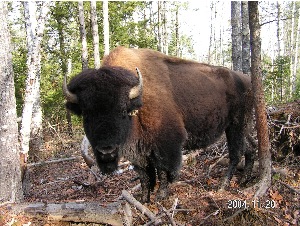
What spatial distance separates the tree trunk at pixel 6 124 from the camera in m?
5.77

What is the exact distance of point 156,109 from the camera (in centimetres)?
540

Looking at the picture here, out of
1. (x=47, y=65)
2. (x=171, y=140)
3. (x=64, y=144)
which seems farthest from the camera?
(x=47, y=65)

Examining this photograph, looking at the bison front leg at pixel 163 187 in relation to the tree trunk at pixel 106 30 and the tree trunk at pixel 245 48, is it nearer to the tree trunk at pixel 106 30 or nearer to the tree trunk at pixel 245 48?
the tree trunk at pixel 245 48

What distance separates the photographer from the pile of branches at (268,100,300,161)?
7.25 m

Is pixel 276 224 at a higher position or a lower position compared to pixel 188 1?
lower

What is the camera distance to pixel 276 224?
4.69 m

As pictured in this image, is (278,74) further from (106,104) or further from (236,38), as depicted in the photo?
(106,104)

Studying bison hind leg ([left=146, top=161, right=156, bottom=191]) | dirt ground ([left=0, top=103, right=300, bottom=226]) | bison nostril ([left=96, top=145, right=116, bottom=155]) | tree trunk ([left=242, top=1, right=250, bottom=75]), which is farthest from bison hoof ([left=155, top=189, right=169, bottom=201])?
tree trunk ([left=242, top=1, right=250, bottom=75])

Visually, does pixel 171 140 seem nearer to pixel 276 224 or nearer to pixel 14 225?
pixel 276 224

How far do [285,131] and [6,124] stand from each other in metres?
5.85

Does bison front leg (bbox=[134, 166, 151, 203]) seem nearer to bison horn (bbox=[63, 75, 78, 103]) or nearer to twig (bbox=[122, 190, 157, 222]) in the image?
twig (bbox=[122, 190, 157, 222])

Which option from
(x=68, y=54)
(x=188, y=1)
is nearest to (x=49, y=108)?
(x=68, y=54)

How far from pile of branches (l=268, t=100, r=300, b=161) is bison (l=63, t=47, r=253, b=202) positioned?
977mm

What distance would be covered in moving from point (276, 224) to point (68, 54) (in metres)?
16.6
